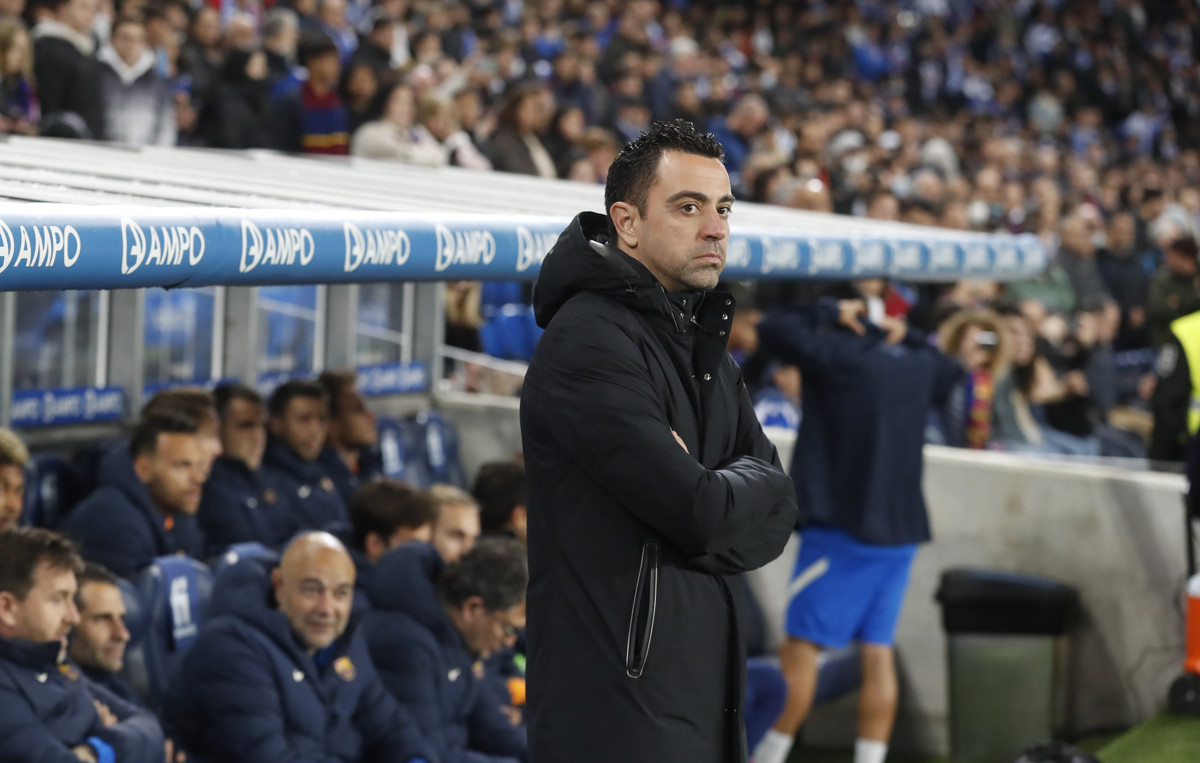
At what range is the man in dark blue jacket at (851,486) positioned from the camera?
19.4ft

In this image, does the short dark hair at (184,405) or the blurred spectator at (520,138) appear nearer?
the short dark hair at (184,405)

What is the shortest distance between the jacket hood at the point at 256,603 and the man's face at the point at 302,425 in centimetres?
193

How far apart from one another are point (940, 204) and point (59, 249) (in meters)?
10.9

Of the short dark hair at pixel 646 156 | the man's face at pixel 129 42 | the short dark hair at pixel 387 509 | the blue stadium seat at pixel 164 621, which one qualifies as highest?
the man's face at pixel 129 42

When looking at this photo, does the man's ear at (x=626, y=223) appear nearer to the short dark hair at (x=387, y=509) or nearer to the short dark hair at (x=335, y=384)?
the short dark hair at (x=387, y=509)

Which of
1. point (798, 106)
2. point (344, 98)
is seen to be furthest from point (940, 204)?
point (344, 98)

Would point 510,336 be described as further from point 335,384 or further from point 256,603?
point 256,603

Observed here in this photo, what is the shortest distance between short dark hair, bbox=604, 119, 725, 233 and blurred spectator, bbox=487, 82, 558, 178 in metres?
7.07

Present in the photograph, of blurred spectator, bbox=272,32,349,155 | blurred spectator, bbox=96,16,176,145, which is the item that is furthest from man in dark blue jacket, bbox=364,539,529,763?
blurred spectator, bbox=272,32,349,155

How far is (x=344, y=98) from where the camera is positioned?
9508 mm

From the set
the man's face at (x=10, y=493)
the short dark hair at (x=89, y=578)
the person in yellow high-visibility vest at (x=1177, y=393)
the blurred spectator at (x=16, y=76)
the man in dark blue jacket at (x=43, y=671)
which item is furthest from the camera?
the blurred spectator at (x=16, y=76)

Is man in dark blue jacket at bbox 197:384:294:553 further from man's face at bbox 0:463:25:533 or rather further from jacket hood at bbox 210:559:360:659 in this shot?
jacket hood at bbox 210:559:360:659

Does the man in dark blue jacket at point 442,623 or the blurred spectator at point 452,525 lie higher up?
the blurred spectator at point 452,525

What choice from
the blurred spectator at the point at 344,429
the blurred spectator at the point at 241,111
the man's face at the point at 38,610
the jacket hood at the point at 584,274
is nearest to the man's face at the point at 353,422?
the blurred spectator at the point at 344,429
